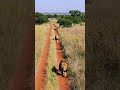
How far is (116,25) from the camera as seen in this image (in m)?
11.9

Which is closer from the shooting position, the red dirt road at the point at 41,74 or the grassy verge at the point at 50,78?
the grassy verge at the point at 50,78

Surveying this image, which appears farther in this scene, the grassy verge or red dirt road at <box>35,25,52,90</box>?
red dirt road at <box>35,25,52,90</box>

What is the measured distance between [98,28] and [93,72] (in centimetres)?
436

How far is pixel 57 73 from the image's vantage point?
11352 millimetres

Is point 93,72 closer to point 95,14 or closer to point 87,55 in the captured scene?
point 87,55

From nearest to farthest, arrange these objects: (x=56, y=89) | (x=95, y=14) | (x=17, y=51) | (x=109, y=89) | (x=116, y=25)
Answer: (x=109, y=89)
(x=56, y=89)
(x=116, y=25)
(x=17, y=51)
(x=95, y=14)

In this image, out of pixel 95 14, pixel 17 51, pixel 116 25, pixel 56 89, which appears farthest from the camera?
pixel 95 14

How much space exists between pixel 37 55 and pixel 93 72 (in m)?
5.71

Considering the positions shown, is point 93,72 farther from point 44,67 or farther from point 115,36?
point 44,67

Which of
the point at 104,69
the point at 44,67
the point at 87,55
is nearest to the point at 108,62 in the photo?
the point at 104,69

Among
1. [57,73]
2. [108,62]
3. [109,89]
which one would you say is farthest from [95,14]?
[109,89]

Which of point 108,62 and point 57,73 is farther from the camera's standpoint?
point 57,73

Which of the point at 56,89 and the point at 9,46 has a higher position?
the point at 9,46

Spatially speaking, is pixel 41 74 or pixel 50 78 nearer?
pixel 50 78
